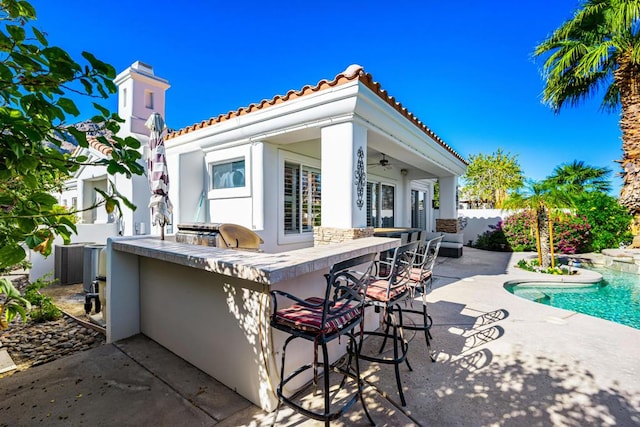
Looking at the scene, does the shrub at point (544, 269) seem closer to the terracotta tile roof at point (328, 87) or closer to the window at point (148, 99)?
the terracotta tile roof at point (328, 87)

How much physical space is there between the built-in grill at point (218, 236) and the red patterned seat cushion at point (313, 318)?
261 centimetres

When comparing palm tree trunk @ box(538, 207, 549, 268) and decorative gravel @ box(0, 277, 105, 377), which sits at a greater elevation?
palm tree trunk @ box(538, 207, 549, 268)

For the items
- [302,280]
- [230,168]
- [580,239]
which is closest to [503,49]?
[580,239]

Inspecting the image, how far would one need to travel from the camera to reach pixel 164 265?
12.5 ft

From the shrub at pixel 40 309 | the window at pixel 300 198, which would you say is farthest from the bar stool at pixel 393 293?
the shrub at pixel 40 309

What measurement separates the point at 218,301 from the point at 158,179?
122 inches

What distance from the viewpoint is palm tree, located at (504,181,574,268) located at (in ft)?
28.0

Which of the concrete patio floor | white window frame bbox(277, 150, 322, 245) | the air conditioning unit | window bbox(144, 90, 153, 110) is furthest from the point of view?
window bbox(144, 90, 153, 110)

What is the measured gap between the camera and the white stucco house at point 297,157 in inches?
202

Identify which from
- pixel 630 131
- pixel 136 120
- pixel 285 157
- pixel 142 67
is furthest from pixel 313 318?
pixel 630 131

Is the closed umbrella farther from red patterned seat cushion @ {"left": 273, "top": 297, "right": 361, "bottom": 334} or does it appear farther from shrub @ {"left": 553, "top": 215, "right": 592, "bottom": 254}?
shrub @ {"left": 553, "top": 215, "right": 592, "bottom": 254}

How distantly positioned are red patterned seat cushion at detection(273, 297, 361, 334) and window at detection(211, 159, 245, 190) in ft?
18.0

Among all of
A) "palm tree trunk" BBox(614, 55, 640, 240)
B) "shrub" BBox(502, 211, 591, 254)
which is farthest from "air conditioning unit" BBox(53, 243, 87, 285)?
"palm tree trunk" BBox(614, 55, 640, 240)

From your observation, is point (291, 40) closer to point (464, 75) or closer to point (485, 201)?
point (464, 75)
